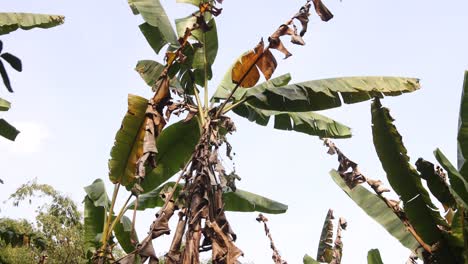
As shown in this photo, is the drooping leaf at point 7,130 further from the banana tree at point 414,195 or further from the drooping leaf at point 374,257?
the drooping leaf at point 374,257

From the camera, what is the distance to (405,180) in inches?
165

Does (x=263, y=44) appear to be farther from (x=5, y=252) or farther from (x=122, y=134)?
(x=5, y=252)

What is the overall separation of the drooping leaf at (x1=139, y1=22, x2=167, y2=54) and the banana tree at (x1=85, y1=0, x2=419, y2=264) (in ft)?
0.03

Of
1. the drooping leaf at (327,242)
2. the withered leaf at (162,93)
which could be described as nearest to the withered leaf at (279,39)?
the withered leaf at (162,93)

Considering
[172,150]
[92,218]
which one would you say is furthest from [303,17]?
[92,218]

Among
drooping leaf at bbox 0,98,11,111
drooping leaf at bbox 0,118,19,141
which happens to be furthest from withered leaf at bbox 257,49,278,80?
drooping leaf at bbox 0,98,11,111

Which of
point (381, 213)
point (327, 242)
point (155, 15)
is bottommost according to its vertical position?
point (327, 242)

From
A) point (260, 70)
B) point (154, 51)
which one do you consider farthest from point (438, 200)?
point (154, 51)

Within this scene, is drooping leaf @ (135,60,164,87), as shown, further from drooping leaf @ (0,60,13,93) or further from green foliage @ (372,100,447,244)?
drooping leaf @ (0,60,13,93)

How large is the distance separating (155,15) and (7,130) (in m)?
1.85

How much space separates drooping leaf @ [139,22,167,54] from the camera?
5.49 metres

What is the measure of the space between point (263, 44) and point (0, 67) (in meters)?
2.11

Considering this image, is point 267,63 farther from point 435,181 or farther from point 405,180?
point 435,181

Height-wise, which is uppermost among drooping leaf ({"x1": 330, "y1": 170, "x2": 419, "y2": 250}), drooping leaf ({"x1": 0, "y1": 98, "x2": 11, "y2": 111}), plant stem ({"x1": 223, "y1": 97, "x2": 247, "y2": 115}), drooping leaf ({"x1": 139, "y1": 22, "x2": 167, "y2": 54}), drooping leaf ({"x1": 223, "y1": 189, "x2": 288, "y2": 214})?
drooping leaf ({"x1": 139, "y1": 22, "x2": 167, "y2": 54})
